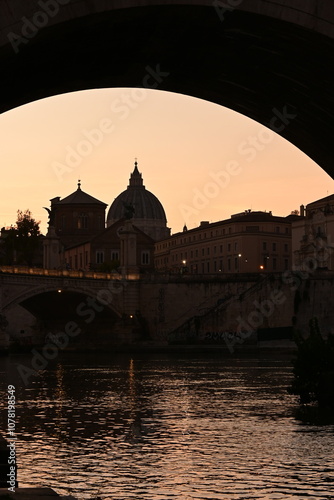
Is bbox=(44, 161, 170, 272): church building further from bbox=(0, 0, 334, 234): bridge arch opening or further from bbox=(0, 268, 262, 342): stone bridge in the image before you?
bbox=(0, 0, 334, 234): bridge arch opening

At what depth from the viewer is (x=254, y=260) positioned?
154 meters

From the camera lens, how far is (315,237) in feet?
445

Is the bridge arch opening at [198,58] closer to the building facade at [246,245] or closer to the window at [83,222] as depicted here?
the building facade at [246,245]

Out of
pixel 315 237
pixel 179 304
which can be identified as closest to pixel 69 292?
pixel 179 304

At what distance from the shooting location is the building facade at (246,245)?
6033 inches

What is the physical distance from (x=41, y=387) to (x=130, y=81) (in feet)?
114

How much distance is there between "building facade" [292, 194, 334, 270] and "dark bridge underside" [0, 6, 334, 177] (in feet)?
385

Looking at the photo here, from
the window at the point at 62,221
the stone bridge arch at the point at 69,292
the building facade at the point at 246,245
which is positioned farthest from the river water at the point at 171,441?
the window at the point at 62,221

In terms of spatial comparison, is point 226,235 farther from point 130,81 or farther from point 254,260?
point 130,81

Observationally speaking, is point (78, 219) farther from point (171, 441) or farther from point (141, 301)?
point (171, 441)

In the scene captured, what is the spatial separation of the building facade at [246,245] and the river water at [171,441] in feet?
346

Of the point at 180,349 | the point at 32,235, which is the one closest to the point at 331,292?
the point at 180,349

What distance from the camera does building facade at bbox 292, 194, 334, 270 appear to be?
432 ft

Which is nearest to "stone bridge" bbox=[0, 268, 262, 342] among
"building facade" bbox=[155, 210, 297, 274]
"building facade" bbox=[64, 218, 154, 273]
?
"building facade" bbox=[64, 218, 154, 273]
